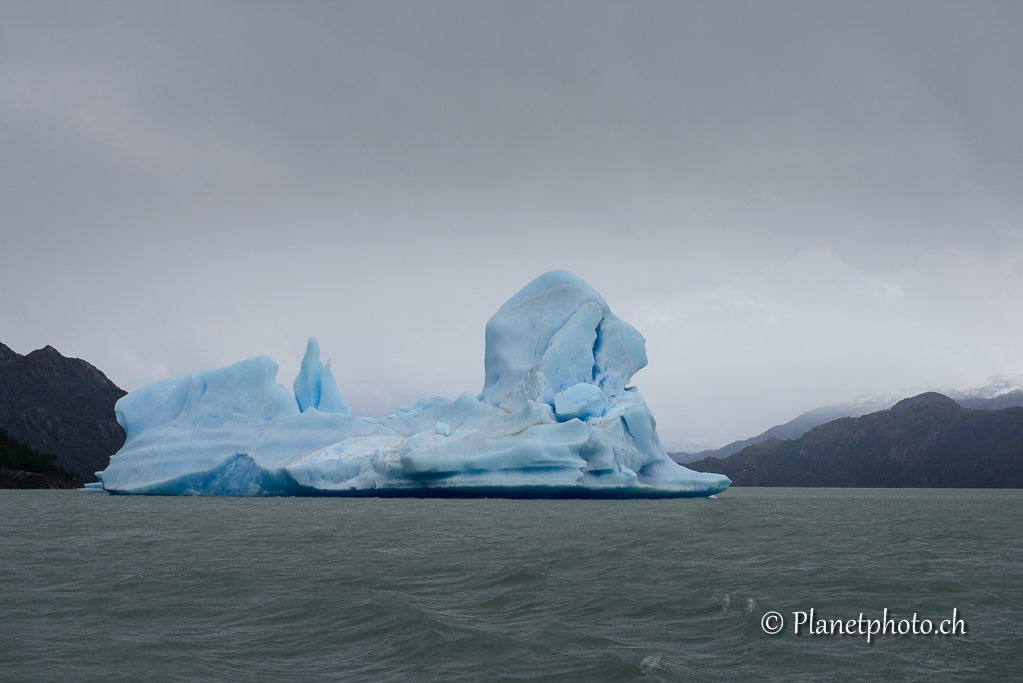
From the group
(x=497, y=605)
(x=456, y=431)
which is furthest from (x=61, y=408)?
(x=497, y=605)

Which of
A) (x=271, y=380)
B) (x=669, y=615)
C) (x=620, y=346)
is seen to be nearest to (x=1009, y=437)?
(x=620, y=346)

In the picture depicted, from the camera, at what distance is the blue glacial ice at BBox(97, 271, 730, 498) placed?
61.1 ft

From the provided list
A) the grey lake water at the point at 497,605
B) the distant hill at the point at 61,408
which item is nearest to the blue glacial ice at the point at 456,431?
the grey lake water at the point at 497,605

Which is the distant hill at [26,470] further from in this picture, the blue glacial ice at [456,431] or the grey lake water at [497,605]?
the grey lake water at [497,605]

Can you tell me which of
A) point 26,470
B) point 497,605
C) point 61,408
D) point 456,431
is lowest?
point 497,605

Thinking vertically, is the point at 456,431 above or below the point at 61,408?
below

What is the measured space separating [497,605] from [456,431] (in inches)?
584

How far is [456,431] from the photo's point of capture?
20.4m

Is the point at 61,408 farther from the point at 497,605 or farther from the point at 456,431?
the point at 497,605

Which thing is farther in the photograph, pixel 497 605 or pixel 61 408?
pixel 61 408

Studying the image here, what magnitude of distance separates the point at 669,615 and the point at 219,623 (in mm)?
2991

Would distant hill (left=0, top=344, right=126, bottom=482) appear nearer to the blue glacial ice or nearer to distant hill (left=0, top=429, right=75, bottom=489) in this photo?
distant hill (left=0, top=429, right=75, bottom=489)

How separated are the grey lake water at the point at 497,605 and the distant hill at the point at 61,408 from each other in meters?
48.6

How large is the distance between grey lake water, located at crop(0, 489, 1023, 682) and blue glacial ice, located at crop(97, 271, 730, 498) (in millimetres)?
8274
